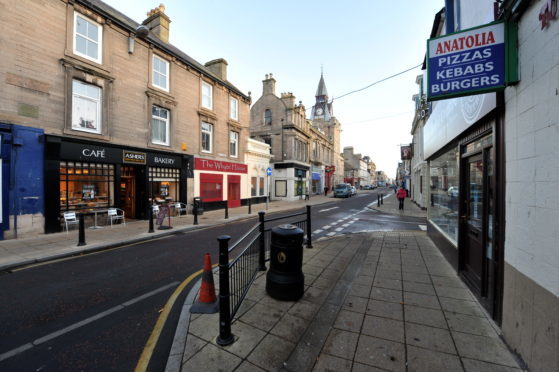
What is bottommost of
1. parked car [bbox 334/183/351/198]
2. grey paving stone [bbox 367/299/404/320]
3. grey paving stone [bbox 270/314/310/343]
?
grey paving stone [bbox 270/314/310/343]

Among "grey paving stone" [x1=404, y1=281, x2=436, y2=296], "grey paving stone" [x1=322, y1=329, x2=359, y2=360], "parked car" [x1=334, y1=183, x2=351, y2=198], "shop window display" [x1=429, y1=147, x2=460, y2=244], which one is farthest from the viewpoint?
"parked car" [x1=334, y1=183, x2=351, y2=198]

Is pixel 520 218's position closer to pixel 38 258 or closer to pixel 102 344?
pixel 102 344

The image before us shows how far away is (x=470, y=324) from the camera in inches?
126

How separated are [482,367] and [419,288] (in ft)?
6.48

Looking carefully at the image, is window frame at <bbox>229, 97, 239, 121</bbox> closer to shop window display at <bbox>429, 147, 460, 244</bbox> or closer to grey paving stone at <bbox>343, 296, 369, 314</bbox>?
shop window display at <bbox>429, 147, 460, 244</bbox>

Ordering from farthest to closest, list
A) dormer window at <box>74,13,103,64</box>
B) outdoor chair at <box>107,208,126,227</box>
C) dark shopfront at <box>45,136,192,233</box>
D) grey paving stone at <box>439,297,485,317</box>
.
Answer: outdoor chair at <box>107,208,126,227</box> < dormer window at <box>74,13,103,64</box> < dark shopfront at <box>45,136,192,233</box> < grey paving stone at <box>439,297,485,317</box>

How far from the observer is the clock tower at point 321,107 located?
52359 mm

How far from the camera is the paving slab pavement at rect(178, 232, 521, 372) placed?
250 centimetres

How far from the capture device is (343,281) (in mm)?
4645

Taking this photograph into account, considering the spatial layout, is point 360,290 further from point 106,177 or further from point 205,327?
point 106,177

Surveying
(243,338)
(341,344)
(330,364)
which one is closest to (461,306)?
(341,344)

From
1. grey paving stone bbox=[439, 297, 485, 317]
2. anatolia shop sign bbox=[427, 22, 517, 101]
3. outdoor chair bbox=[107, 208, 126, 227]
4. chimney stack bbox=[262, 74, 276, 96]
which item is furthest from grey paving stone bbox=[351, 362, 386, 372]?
chimney stack bbox=[262, 74, 276, 96]

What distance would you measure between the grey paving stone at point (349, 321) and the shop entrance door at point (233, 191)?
53.0 ft

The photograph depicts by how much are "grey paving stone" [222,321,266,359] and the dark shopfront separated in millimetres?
8186
